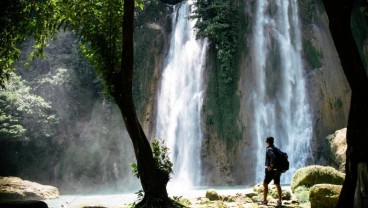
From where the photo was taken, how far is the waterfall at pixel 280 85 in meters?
22.1

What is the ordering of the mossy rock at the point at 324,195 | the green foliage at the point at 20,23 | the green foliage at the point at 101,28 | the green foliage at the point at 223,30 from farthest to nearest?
1. the green foliage at the point at 223,30
2. the green foliage at the point at 101,28
3. the green foliage at the point at 20,23
4. the mossy rock at the point at 324,195

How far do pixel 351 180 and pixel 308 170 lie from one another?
6529mm

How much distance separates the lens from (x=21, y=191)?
800 inches

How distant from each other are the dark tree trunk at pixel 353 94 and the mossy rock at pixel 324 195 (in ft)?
8.05

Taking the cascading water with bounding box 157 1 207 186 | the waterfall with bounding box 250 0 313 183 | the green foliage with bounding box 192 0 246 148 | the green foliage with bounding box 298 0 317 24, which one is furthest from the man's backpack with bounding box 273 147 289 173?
the green foliage with bounding box 298 0 317 24

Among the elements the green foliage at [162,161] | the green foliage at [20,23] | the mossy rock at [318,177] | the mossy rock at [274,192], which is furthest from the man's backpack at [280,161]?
the green foliage at [20,23]

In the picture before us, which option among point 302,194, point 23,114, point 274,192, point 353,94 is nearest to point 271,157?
point 302,194

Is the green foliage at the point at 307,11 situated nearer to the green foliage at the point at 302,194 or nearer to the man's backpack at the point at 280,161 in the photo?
the green foliage at the point at 302,194

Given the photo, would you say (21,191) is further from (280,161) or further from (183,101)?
(280,161)

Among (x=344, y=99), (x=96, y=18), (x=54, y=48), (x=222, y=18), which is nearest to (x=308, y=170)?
(x=96, y=18)

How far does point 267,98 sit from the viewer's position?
23891mm

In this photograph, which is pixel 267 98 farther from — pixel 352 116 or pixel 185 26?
pixel 352 116

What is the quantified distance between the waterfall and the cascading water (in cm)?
408

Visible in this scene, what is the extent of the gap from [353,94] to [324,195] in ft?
10.6
